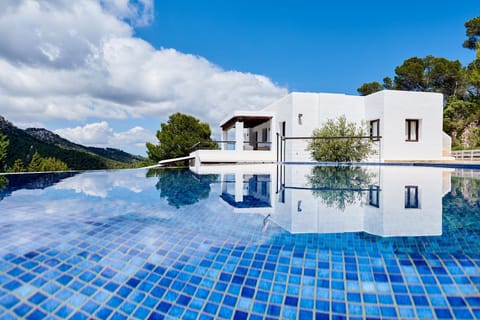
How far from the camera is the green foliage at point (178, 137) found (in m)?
20.6

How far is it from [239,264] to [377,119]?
15734 mm

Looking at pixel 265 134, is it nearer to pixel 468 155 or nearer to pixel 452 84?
pixel 468 155

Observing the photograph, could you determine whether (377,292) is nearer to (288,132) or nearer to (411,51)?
(288,132)

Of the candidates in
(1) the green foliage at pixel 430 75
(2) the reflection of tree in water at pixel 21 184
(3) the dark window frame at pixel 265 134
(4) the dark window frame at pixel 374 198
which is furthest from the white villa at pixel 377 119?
(1) the green foliage at pixel 430 75

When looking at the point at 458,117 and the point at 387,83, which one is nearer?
the point at 458,117

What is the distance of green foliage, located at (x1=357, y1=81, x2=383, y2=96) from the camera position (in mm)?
28797

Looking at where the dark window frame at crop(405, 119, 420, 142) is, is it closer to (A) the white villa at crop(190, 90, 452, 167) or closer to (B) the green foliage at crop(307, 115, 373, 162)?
(A) the white villa at crop(190, 90, 452, 167)

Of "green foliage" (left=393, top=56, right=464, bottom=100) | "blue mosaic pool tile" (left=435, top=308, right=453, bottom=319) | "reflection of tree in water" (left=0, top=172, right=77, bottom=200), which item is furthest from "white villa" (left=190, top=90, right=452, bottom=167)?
"green foliage" (left=393, top=56, right=464, bottom=100)

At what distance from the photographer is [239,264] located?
1790 mm

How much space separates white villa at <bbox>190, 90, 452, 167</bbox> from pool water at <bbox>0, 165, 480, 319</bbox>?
11303mm

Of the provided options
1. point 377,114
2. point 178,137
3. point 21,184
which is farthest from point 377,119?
point 21,184

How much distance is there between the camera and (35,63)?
14.8m

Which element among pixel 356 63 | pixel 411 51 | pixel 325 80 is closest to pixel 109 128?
pixel 325 80

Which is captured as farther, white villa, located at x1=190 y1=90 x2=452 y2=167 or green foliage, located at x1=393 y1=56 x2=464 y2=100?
green foliage, located at x1=393 y1=56 x2=464 y2=100
